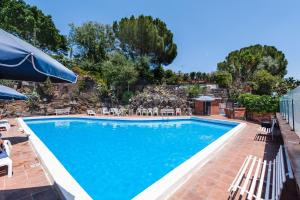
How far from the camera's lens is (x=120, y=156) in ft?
22.9

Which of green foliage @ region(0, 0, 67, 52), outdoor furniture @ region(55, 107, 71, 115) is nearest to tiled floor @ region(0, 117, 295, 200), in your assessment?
outdoor furniture @ region(55, 107, 71, 115)

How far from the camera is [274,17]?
11469mm

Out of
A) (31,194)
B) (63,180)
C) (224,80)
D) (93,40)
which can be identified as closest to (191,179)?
(63,180)

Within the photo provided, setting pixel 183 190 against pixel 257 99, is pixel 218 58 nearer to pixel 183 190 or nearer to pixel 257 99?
pixel 257 99

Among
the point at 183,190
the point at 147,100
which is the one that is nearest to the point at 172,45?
the point at 147,100

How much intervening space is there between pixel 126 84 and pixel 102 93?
285 centimetres

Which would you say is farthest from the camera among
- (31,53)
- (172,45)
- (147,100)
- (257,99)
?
(172,45)

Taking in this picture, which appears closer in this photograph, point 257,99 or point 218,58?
point 257,99

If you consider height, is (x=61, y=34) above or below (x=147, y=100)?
above

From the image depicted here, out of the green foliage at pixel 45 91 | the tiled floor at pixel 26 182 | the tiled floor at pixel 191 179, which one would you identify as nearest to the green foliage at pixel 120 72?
the green foliage at pixel 45 91

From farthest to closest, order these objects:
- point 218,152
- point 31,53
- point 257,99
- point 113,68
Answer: point 113,68 → point 257,99 → point 218,152 → point 31,53

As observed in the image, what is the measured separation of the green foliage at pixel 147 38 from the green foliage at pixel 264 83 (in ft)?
35.1

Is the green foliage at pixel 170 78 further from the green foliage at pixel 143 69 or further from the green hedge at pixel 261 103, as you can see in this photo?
the green hedge at pixel 261 103

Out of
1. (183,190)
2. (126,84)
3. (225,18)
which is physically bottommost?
(183,190)
